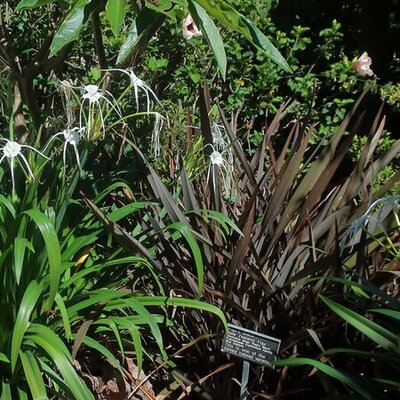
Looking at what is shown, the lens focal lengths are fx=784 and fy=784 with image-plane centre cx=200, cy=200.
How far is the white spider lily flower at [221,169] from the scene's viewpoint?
338cm

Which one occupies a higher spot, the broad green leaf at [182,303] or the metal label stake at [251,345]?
the broad green leaf at [182,303]

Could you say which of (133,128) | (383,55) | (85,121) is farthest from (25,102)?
(383,55)

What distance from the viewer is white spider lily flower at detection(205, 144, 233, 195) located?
11.1 feet

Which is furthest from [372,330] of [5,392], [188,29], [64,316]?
[188,29]

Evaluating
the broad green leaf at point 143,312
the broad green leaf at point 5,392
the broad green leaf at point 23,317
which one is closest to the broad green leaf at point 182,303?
the broad green leaf at point 143,312

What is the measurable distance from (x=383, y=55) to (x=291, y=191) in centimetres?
360

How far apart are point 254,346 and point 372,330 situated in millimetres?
482

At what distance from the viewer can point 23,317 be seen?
2803 millimetres

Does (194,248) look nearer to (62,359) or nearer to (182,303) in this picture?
(182,303)

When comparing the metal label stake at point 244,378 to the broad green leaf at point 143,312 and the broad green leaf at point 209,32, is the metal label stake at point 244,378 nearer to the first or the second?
the broad green leaf at point 143,312

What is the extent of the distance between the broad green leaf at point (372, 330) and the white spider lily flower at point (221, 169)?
911mm

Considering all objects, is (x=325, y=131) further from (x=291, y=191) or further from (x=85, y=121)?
(x=85, y=121)

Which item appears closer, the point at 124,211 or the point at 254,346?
the point at 254,346

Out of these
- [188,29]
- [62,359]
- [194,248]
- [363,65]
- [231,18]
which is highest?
[231,18]
